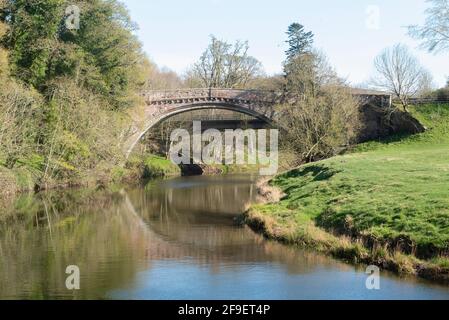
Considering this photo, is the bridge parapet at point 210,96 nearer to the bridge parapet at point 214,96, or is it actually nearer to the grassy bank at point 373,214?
the bridge parapet at point 214,96

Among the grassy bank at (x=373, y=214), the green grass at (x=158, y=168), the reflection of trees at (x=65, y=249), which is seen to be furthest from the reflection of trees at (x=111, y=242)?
the green grass at (x=158, y=168)

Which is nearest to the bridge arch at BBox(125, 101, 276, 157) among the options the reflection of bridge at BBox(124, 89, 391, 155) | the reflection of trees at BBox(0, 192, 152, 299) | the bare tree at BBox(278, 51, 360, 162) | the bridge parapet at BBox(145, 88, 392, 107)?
the reflection of bridge at BBox(124, 89, 391, 155)

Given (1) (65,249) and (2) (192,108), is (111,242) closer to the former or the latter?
(1) (65,249)

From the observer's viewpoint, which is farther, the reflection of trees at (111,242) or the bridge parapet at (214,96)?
the bridge parapet at (214,96)

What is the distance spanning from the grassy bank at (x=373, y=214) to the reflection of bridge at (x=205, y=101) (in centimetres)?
2776

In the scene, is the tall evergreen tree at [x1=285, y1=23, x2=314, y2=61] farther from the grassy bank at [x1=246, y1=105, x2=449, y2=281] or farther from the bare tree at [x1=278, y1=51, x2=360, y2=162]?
the grassy bank at [x1=246, y1=105, x2=449, y2=281]

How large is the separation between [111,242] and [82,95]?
82.8 ft

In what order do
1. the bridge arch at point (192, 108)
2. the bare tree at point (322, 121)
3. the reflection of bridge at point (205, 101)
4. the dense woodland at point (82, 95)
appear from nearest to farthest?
the dense woodland at point (82, 95), the bare tree at point (322, 121), the reflection of bridge at point (205, 101), the bridge arch at point (192, 108)

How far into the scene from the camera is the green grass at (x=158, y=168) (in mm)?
Result: 63209

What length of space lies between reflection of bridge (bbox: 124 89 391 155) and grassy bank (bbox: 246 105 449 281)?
2776 centimetres

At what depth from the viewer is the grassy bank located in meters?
17.5

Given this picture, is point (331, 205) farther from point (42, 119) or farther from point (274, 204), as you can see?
point (42, 119)
